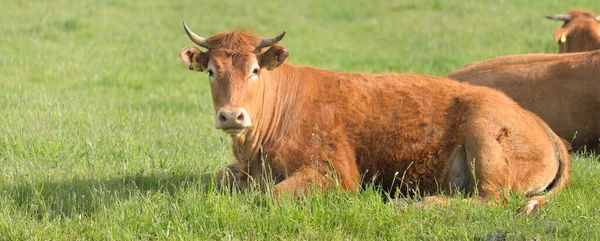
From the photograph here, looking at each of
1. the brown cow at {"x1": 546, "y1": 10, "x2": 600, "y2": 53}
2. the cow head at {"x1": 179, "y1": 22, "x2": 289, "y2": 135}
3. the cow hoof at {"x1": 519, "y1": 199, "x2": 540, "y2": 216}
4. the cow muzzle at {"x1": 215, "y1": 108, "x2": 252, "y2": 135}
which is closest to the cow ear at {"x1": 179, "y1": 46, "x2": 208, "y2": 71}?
the cow head at {"x1": 179, "y1": 22, "x2": 289, "y2": 135}

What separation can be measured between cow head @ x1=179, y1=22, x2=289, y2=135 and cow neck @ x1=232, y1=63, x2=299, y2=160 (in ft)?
0.47

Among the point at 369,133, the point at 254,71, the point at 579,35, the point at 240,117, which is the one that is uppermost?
the point at 254,71

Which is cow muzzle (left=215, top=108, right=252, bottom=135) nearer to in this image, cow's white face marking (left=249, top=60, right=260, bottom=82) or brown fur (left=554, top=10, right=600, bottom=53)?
cow's white face marking (left=249, top=60, right=260, bottom=82)

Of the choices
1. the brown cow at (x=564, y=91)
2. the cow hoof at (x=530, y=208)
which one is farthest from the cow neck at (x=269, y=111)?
the brown cow at (x=564, y=91)

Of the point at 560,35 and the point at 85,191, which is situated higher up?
the point at 85,191

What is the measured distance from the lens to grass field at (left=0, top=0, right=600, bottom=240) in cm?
592

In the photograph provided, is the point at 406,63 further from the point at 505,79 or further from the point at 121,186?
the point at 121,186

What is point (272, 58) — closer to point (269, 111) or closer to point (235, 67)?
point (235, 67)

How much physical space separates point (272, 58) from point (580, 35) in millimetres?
8902

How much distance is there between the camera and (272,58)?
22.9 ft

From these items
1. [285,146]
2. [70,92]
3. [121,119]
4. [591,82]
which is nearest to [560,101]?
[591,82]

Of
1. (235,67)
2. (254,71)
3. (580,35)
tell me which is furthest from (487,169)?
(580,35)

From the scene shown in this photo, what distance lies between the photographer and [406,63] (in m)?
16.8

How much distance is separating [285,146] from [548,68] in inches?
173
